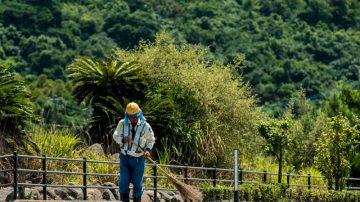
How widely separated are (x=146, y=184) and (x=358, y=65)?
117490 mm

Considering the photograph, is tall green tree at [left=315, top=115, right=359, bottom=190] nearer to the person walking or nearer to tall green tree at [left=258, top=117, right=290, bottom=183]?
tall green tree at [left=258, top=117, right=290, bottom=183]

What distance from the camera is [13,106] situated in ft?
87.8

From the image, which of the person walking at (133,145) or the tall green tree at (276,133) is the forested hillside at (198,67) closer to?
the tall green tree at (276,133)

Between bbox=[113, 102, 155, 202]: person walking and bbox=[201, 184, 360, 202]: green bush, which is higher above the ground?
bbox=[113, 102, 155, 202]: person walking

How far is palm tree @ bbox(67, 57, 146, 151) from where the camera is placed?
33312 mm

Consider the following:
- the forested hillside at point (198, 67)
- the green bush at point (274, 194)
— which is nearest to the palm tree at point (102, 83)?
the forested hillside at point (198, 67)

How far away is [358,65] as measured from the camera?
142 meters

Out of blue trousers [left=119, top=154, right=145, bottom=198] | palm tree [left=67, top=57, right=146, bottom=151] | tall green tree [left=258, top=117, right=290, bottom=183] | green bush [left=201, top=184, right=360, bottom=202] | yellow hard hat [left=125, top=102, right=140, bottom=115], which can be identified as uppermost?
palm tree [left=67, top=57, right=146, bottom=151]

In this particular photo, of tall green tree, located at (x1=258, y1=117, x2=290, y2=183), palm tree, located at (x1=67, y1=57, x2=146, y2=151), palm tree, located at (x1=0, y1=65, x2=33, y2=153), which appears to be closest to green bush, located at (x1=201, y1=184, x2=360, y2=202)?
tall green tree, located at (x1=258, y1=117, x2=290, y2=183)

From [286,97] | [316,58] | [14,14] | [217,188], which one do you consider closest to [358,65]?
[316,58]

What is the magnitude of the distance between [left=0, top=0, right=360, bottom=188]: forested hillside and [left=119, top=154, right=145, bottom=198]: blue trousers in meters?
12.8

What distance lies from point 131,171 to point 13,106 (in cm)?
810

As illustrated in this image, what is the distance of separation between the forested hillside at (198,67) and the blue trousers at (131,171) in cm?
1278

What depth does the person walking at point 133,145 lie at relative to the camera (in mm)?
18938
